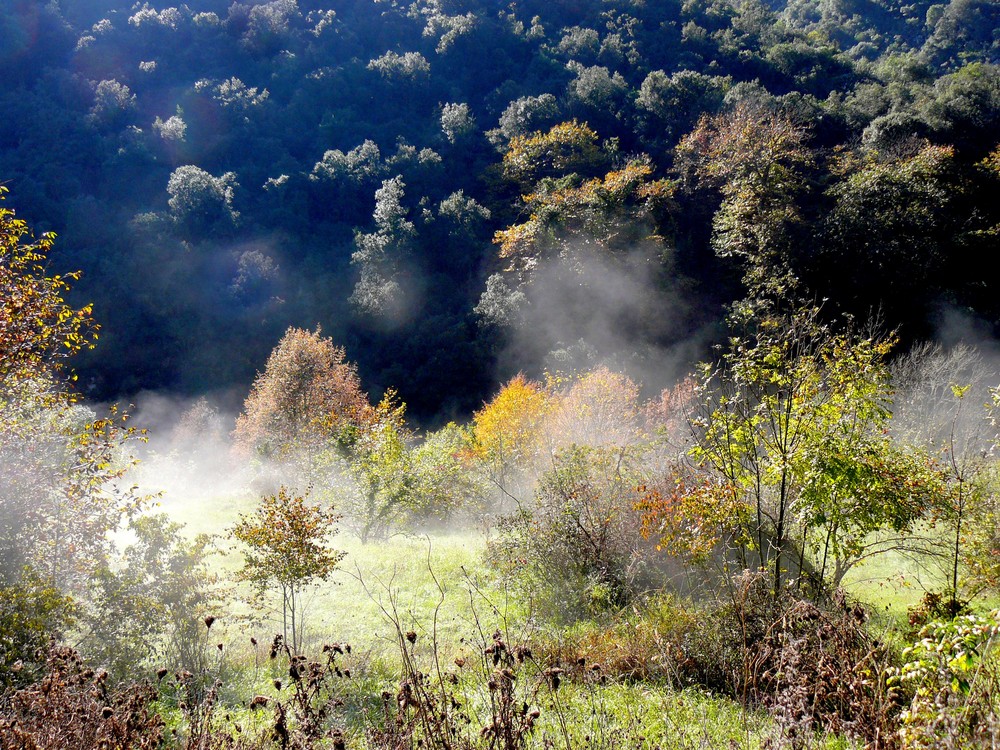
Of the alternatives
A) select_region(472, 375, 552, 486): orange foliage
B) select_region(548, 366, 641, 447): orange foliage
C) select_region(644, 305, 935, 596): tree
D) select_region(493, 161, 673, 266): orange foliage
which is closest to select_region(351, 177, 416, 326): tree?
select_region(493, 161, 673, 266): orange foliage

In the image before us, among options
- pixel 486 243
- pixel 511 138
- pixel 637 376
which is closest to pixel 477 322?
pixel 486 243

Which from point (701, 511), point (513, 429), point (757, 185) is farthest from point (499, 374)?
point (701, 511)

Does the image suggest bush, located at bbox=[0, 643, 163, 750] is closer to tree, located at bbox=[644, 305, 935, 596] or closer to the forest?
the forest

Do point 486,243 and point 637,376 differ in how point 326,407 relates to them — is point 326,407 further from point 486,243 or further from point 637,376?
point 486,243

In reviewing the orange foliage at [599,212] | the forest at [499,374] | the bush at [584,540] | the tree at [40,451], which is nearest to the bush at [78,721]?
the forest at [499,374]

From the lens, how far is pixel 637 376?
32031 mm

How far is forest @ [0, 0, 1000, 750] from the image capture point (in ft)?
18.6

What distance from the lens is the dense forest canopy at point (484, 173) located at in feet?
101

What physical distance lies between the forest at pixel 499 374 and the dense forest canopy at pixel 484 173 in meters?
0.28

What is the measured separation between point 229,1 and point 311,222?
101 feet

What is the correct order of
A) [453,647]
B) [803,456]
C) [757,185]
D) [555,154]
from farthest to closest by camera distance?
[555,154]
[757,185]
[453,647]
[803,456]

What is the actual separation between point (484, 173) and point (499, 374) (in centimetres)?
1807

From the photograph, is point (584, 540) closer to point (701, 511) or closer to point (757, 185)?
point (701, 511)

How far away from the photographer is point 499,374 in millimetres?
36156
